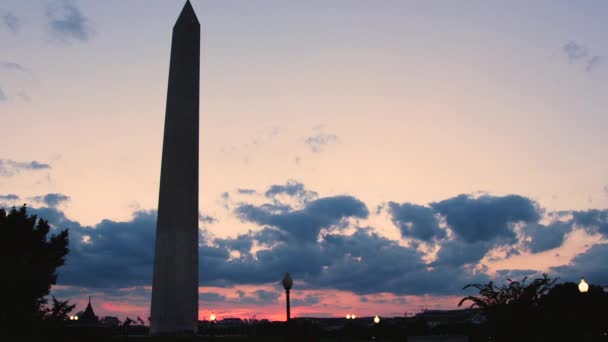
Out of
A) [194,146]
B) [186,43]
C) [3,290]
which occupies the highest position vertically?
[186,43]

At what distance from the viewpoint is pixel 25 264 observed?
35250mm

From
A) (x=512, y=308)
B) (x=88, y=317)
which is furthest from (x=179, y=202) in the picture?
(x=88, y=317)

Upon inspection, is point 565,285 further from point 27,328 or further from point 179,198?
point 27,328

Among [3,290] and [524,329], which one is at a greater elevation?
[3,290]

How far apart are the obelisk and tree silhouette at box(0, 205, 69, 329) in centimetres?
723

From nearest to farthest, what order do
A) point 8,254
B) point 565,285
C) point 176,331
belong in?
1. point 8,254
2. point 176,331
3. point 565,285

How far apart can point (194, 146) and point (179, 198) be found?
4061 mm

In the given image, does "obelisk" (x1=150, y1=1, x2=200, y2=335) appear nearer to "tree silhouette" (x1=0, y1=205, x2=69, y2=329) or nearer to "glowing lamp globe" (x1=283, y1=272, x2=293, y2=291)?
"tree silhouette" (x1=0, y1=205, x2=69, y2=329)

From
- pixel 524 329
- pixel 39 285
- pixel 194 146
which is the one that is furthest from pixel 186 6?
pixel 524 329

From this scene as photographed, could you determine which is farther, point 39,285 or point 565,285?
point 565,285

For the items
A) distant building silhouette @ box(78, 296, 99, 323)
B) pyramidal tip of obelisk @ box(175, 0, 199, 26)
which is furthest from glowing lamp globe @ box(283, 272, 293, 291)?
distant building silhouette @ box(78, 296, 99, 323)

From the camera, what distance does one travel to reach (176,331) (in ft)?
138

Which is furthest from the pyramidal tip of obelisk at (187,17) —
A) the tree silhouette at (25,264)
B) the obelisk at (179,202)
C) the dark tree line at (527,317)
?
the dark tree line at (527,317)

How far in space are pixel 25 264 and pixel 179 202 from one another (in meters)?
11.6
